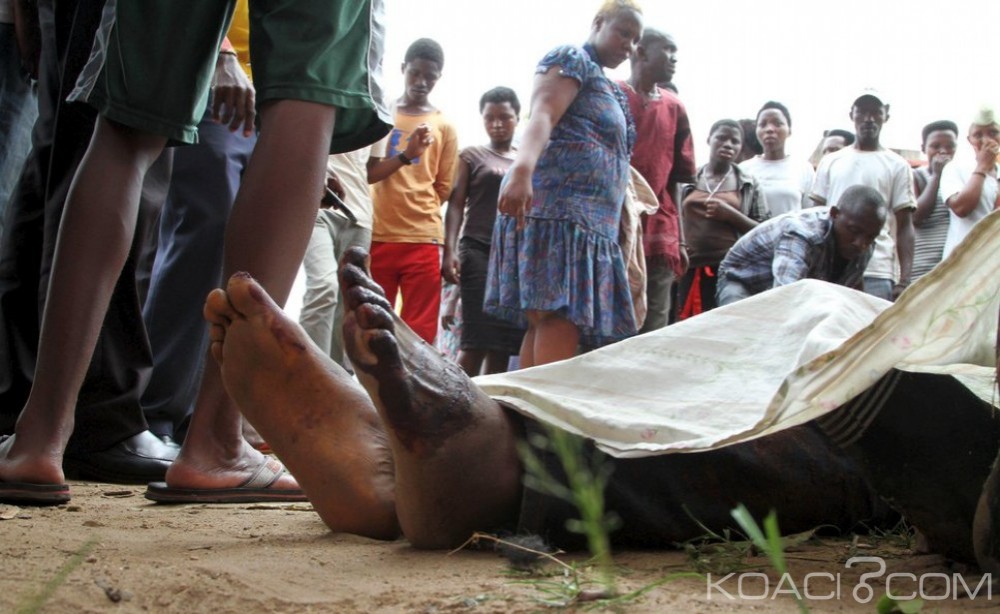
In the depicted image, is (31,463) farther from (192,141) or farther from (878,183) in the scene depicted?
(878,183)

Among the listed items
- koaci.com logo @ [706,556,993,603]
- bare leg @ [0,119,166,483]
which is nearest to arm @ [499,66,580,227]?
Result: bare leg @ [0,119,166,483]

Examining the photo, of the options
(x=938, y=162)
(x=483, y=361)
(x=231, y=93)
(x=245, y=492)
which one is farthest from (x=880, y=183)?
(x=245, y=492)

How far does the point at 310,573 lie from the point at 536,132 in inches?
96.4

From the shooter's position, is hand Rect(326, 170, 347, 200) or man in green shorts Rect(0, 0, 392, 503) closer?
man in green shorts Rect(0, 0, 392, 503)

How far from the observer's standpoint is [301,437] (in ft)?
4.86

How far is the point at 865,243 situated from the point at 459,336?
1.97m

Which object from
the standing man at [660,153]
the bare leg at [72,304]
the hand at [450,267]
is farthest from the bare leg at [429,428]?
the hand at [450,267]

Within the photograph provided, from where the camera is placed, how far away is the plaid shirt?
4551 mm

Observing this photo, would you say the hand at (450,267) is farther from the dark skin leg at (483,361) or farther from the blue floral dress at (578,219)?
the blue floral dress at (578,219)

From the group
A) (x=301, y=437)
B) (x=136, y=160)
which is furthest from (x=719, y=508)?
(x=136, y=160)

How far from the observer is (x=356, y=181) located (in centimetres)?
456

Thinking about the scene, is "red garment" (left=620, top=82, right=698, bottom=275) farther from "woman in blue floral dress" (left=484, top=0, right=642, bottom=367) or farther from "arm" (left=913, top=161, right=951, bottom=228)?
"arm" (left=913, top=161, right=951, bottom=228)

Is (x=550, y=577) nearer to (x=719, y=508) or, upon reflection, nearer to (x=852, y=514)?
(x=719, y=508)

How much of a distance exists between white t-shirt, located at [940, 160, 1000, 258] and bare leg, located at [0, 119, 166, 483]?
5030mm
